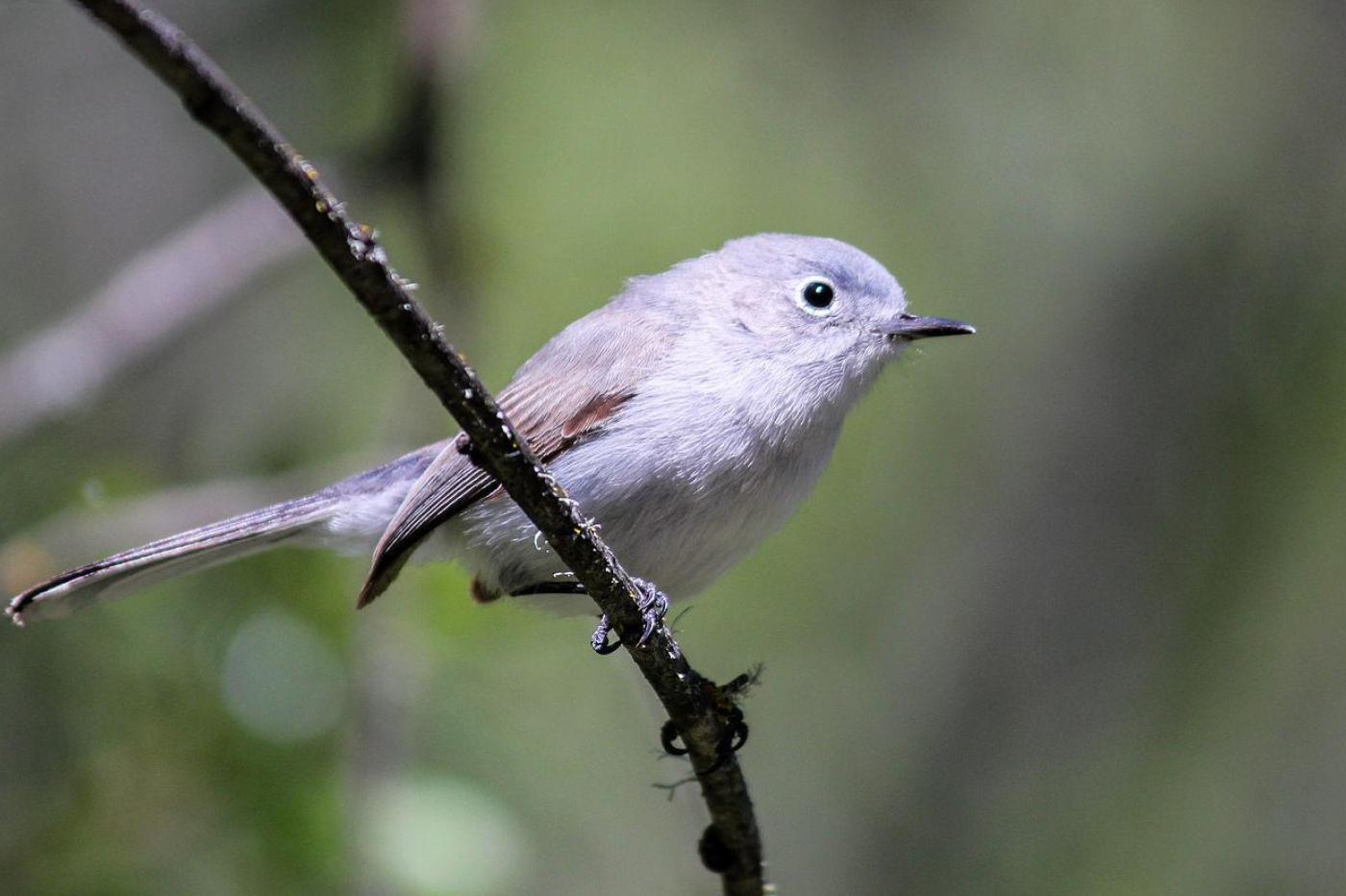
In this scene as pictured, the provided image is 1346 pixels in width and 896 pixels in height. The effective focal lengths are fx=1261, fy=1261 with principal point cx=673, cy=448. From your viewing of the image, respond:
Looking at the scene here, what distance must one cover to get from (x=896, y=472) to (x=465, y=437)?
15.8 feet

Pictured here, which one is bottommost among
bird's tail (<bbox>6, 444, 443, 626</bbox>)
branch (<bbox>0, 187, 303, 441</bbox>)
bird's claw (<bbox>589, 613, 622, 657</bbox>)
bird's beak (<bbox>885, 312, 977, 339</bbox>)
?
bird's claw (<bbox>589, 613, 622, 657</bbox>)

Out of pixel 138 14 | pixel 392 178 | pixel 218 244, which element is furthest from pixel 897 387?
pixel 138 14

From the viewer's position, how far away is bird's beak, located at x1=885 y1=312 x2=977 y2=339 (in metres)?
2.80

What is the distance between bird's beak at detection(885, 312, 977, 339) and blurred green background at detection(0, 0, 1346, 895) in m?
0.23

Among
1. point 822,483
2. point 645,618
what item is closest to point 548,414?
point 645,618

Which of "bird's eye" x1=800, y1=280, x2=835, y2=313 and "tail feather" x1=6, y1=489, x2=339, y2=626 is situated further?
"bird's eye" x1=800, y1=280, x2=835, y2=313

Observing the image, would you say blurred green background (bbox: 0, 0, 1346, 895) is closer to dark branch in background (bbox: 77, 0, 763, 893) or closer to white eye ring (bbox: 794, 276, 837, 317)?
white eye ring (bbox: 794, 276, 837, 317)

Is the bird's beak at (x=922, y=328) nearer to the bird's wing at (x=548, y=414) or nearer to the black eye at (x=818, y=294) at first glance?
the black eye at (x=818, y=294)

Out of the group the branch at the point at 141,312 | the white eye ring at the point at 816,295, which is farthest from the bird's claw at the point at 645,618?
the branch at the point at 141,312

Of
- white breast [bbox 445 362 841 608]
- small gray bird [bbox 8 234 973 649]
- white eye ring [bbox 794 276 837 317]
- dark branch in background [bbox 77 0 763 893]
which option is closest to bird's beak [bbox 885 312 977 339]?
small gray bird [bbox 8 234 973 649]

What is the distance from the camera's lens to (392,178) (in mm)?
4113

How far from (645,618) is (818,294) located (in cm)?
113

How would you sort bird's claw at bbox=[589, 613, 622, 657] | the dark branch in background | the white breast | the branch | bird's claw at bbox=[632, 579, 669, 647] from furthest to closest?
the branch → the white breast → bird's claw at bbox=[589, 613, 622, 657] → bird's claw at bbox=[632, 579, 669, 647] → the dark branch in background

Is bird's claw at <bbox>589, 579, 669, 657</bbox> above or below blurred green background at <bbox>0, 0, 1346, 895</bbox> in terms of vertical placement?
below
